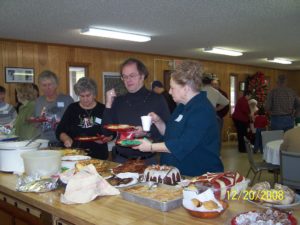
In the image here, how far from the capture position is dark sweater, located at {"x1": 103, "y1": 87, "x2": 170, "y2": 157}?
239cm

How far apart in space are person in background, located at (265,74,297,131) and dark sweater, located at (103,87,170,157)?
3.86 meters

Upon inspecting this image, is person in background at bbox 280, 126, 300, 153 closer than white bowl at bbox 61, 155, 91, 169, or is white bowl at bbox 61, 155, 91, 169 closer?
white bowl at bbox 61, 155, 91, 169

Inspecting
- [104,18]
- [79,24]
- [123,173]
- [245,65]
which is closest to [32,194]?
[123,173]

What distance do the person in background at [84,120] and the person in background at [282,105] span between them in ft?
12.7

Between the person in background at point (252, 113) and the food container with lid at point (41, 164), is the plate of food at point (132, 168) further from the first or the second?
the person in background at point (252, 113)

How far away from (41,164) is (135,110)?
802 millimetres

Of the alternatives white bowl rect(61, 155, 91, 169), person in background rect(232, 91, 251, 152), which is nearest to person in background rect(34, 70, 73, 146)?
white bowl rect(61, 155, 91, 169)

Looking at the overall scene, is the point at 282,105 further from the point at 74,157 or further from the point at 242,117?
the point at 74,157

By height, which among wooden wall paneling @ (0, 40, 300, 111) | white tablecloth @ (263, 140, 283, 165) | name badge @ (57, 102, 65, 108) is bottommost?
white tablecloth @ (263, 140, 283, 165)

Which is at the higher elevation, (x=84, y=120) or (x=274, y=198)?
Answer: (x=84, y=120)

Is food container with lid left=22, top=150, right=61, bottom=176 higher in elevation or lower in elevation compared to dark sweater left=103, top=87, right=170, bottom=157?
lower

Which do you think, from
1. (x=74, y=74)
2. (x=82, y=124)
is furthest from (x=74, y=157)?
(x=74, y=74)

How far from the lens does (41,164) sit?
73.0 inches

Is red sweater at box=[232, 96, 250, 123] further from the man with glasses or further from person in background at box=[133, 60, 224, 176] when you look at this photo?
person in background at box=[133, 60, 224, 176]
